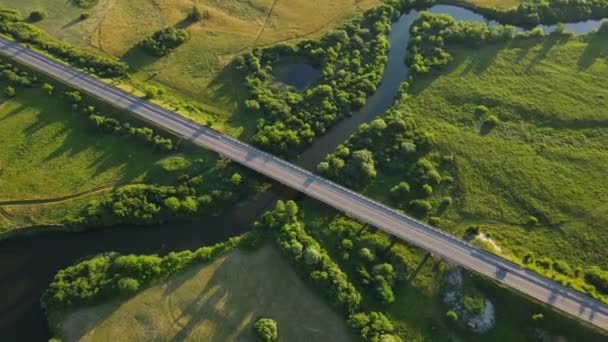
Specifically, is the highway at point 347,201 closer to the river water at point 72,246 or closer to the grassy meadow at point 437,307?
the grassy meadow at point 437,307

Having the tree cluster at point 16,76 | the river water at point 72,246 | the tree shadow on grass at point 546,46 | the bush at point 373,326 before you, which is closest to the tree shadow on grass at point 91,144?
the tree cluster at point 16,76

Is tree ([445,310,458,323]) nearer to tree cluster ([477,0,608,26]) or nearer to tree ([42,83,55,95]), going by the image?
tree cluster ([477,0,608,26])

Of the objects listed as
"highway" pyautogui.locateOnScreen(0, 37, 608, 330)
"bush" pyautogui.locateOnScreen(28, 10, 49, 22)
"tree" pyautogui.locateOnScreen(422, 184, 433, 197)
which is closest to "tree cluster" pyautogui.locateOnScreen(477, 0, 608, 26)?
"tree" pyautogui.locateOnScreen(422, 184, 433, 197)

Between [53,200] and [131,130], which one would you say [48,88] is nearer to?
[131,130]

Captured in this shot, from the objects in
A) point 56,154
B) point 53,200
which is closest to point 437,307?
point 53,200

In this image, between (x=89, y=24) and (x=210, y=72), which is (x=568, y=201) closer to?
(x=210, y=72)
